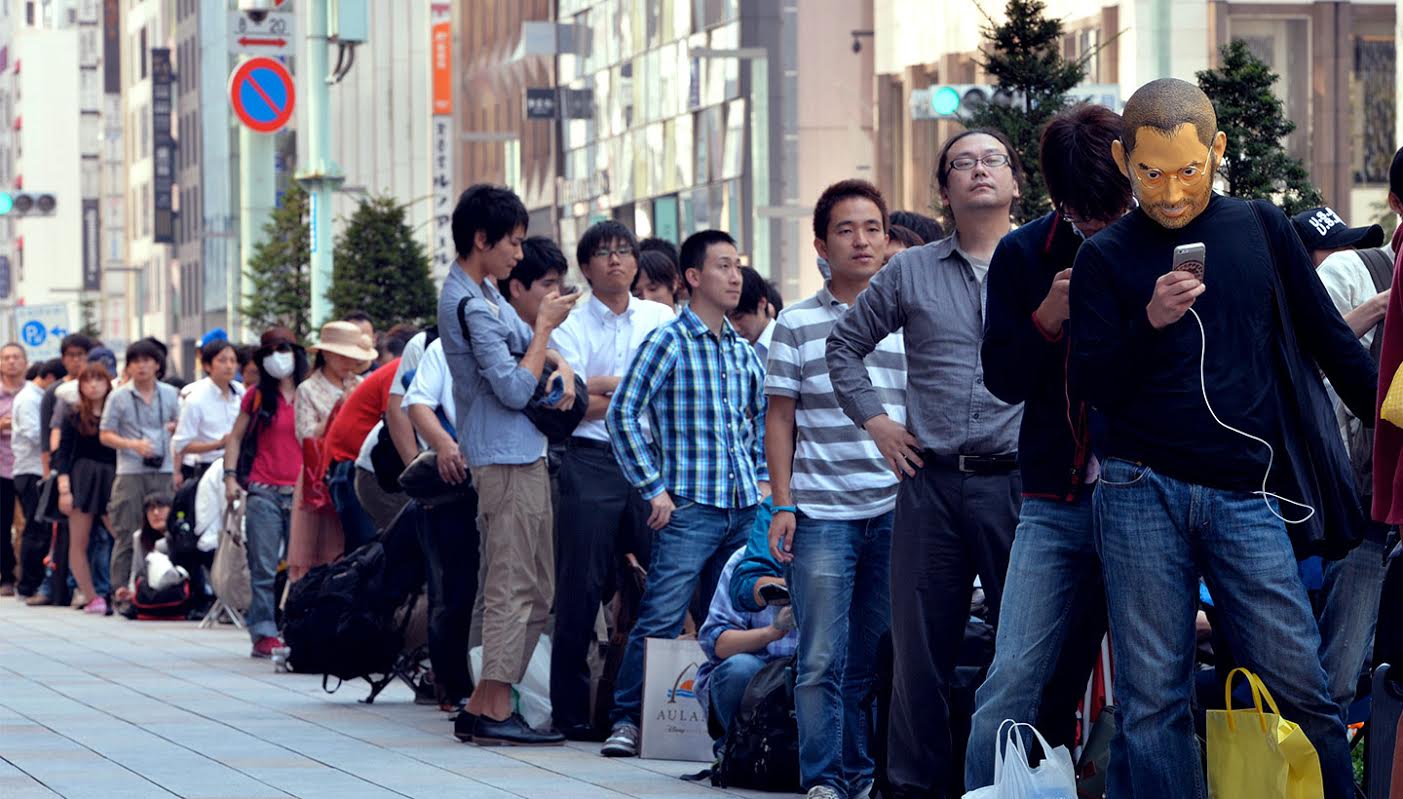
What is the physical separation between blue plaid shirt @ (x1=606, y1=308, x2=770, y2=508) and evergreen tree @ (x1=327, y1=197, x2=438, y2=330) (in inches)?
719

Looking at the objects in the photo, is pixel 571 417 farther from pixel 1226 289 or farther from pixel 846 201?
pixel 1226 289

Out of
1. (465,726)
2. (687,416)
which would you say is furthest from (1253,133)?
(465,726)

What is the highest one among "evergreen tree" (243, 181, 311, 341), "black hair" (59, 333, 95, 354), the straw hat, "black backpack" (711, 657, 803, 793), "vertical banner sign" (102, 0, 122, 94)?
"vertical banner sign" (102, 0, 122, 94)

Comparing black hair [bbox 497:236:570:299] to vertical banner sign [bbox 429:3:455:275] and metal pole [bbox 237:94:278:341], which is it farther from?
vertical banner sign [bbox 429:3:455:275]

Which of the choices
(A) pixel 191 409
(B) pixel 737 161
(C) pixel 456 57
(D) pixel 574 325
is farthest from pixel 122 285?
(D) pixel 574 325

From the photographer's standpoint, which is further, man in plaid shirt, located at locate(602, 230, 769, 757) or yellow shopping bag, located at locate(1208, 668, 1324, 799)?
man in plaid shirt, located at locate(602, 230, 769, 757)

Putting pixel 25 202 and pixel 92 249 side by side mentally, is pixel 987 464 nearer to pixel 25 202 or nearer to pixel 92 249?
pixel 25 202

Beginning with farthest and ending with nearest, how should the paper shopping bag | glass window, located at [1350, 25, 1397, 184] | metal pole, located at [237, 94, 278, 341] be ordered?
metal pole, located at [237, 94, 278, 341] < glass window, located at [1350, 25, 1397, 184] < the paper shopping bag

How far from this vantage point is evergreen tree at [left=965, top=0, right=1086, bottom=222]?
12.7 meters

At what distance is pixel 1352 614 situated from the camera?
822 centimetres

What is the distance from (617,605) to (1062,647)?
463 centimetres

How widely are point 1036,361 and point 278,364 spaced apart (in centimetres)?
1004

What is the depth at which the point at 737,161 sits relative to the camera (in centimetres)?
4375

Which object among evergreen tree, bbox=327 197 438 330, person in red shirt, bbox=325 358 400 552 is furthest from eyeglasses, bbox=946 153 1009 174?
evergreen tree, bbox=327 197 438 330
